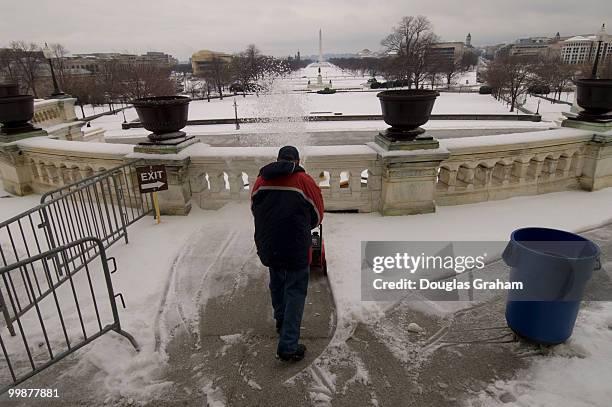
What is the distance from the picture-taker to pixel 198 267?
498 cm

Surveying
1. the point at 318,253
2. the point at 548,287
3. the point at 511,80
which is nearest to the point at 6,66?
the point at 511,80

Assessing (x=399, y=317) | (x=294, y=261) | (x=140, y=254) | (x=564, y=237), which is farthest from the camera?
(x=140, y=254)

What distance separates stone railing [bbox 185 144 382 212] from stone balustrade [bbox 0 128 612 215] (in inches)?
0.6

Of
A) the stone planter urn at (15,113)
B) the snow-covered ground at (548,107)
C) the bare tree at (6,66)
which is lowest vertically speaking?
the snow-covered ground at (548,107)

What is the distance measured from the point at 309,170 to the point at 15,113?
6.10 meters

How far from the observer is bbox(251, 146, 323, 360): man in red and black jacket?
3.23 meters

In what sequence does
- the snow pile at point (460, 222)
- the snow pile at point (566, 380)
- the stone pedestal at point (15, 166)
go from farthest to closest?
the stone pedestal at point (15, 166) < the snow pile at point (460, 222) < the snow pile at point (566, 380)

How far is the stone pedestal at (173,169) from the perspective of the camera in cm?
633

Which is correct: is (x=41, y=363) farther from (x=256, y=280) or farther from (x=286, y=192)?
(x=286, y=192)

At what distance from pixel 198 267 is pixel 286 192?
2.30 metres

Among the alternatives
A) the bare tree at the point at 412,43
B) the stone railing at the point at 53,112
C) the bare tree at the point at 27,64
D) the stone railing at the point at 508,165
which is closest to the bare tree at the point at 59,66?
the bare tree at the point at 27,64

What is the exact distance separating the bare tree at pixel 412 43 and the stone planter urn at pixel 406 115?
68.1 m

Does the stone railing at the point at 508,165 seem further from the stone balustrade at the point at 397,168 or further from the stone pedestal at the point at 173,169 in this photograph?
the stone pedestal at the point at 173,169

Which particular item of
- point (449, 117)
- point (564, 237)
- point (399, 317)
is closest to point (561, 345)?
point (564, 237)
